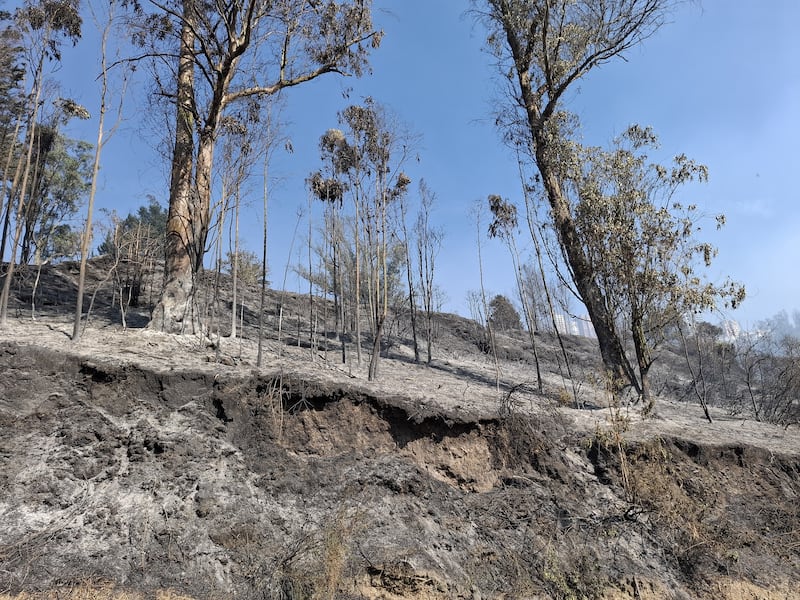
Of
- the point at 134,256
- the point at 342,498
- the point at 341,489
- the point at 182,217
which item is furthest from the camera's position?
the point at 134,256

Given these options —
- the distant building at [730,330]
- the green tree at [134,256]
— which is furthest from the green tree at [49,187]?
the distant building at [730,330]

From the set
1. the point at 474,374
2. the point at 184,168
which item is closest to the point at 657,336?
the point at 474,374

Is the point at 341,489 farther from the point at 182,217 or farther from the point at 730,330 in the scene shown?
the point at 730,330

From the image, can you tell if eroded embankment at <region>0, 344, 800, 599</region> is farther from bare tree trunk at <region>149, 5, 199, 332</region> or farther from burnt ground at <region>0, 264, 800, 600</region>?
bare tree trunk at <region>149, 5, 199, 332</region>

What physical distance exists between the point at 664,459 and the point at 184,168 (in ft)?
35.3

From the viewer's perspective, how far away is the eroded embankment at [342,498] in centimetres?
538

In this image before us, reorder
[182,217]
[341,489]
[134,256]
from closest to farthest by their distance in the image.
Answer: [341,489], [182,217], [134,256]

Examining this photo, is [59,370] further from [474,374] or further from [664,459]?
[474,374]

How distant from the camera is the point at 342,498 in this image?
6547mm

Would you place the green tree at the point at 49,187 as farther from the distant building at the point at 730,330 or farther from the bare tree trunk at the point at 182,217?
the distant building at the point at 730,330

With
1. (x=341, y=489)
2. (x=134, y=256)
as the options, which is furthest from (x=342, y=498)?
(x=134, y=256)

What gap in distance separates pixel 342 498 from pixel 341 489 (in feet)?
0.47

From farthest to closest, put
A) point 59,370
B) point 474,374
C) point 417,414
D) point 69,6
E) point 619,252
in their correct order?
point 474,374 → point 619,252 → point 69,6 → point 417,414 → point 59,370

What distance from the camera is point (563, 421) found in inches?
357
